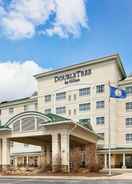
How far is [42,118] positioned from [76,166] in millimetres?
7202

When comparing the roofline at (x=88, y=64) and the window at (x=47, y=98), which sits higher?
the roofline at (x=88, y=64)

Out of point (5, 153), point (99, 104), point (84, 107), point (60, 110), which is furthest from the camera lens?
point (60, 110)

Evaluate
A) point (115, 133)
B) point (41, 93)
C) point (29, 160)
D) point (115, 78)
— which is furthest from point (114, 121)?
point (29, 160)

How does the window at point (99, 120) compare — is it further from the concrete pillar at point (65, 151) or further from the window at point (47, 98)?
the concrete pillar at point (65, 151)

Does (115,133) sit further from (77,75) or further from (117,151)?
(77,75)

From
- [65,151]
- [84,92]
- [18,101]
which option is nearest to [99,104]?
[84,92]

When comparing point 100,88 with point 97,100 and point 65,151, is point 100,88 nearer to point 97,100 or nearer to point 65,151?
point 97,100

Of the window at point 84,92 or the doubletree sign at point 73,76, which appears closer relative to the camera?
the window at point 84,92

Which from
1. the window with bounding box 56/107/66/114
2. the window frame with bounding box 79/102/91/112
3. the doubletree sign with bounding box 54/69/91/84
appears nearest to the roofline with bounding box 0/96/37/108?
the window with bounding box 56/107/66/114

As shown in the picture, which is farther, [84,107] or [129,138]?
[84,107]

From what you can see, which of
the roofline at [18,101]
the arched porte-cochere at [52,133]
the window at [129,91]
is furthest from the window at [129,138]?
the roofline at [18,101]

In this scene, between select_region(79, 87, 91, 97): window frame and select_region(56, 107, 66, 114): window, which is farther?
select_region(56, 107, 66, 114): window

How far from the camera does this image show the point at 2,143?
48906mm

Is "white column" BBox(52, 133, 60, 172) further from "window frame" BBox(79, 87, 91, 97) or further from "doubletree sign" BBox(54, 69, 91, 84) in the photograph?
"doubletree sign" BBox(54, 69, 91, 84)
